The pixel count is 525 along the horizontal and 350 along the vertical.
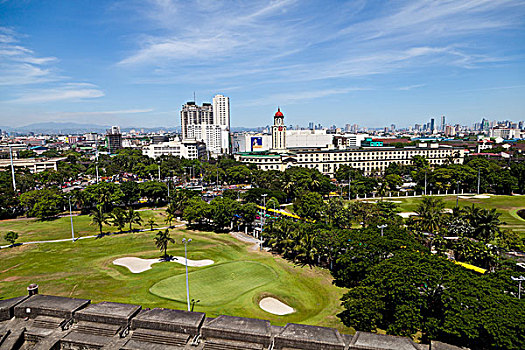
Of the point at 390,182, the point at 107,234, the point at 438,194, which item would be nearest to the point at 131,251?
the point at 107,234

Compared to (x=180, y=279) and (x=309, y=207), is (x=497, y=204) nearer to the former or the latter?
(x=309, y=207)

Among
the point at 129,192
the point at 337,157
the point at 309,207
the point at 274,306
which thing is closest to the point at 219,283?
the point at 274,306

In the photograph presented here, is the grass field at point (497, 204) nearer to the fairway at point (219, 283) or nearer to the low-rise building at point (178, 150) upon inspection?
the fairway at point (219, 283)

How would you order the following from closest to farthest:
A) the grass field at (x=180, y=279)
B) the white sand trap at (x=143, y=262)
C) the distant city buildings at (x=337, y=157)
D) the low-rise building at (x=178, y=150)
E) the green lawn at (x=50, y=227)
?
the grass field at (x=180, y=279)
the white sand trap at (x=143, y=262)
the green lawn at (x=50, y=227)
the distant city buildings at (x=337, y=157)
the low-rise building at (x=178, y=150)

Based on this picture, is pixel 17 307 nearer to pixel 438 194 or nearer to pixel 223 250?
pixel 223 250

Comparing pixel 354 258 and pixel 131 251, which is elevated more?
pixel 354 258

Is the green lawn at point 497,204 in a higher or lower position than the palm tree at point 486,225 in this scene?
lower

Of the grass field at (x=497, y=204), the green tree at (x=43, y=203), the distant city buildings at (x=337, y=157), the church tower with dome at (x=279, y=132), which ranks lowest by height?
the grass field at (x=497, y=204)

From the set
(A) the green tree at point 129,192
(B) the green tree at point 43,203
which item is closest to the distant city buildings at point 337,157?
(A) the green tree at point 129,192
